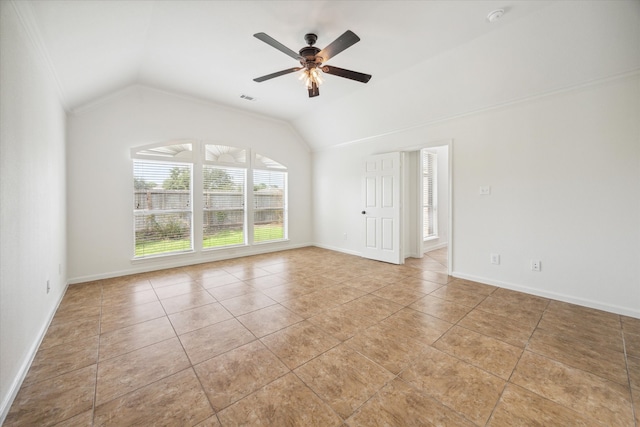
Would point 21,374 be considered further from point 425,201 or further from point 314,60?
point 425,201

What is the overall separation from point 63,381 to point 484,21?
4.85 meters

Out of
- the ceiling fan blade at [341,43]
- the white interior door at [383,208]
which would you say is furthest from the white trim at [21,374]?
the white interior door at [383,208]

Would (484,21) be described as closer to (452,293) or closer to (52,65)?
(452,293)

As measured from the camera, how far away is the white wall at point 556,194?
8.89ft

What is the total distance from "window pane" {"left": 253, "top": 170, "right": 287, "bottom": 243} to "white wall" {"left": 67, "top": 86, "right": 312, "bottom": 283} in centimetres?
116

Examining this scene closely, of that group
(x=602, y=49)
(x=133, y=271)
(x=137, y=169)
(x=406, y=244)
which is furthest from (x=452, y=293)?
(x=137, y=169)

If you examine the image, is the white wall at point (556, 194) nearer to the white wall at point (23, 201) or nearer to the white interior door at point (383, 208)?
the white interior door at point (383, 208)

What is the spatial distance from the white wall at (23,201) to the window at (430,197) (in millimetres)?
6511

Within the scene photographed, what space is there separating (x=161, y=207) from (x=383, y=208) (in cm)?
423

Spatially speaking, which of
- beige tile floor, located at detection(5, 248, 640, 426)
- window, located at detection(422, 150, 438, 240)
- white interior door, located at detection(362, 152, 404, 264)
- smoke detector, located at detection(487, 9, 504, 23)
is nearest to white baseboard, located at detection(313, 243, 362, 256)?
white interior door, located at detection(362, 152, 404, 264)

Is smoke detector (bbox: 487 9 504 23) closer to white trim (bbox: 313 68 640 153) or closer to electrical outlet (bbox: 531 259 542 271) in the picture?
white trim (bbox: 313 68 640 153)

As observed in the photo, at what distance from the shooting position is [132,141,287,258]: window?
4426 mm

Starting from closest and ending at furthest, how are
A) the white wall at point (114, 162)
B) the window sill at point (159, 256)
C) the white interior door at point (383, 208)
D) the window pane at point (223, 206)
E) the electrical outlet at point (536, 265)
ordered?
the electrical outlet at point (536, 265), the white wall at point (114, 162), the window sill at point (159, 256), the white interior door at point (383, 208), the window pane at point (223, 206)

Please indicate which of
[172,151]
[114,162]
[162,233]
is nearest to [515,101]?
[172,151]
